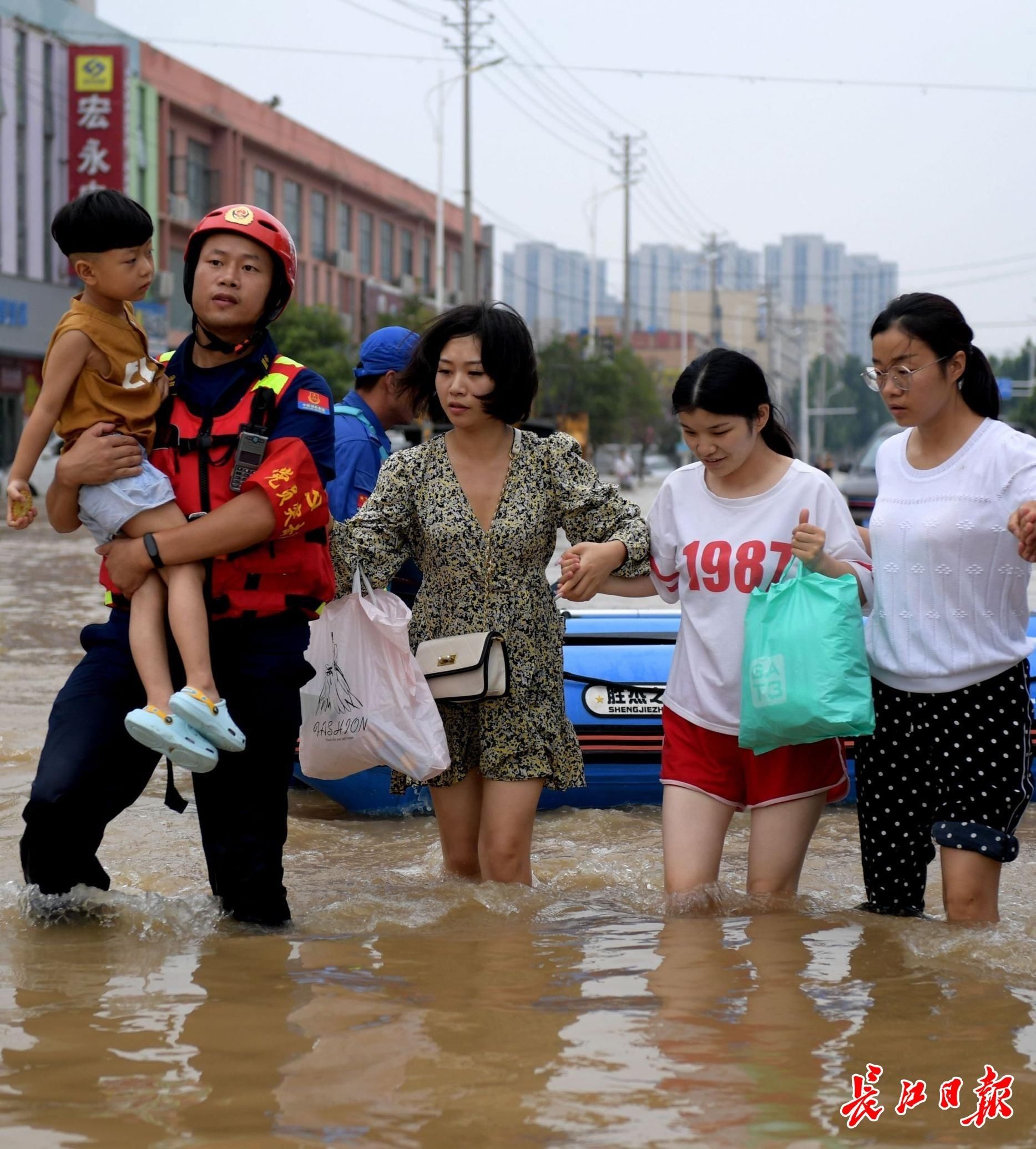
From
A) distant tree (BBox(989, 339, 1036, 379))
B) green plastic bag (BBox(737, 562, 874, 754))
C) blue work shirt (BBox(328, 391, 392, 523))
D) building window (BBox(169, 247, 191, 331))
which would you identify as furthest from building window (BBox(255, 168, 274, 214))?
distant tree (BBox(989, 339, 1036, 379))

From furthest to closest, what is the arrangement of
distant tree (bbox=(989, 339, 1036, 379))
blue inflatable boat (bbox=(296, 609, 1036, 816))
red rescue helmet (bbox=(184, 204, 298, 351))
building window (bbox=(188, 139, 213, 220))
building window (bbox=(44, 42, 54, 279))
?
distant tree (bbox=(989, 339, 1036, 379))
building window (bbox=(188, 139, 213, 220))
building window (bbox=(44, 42, 54, 279))
blue inflatable boat (bbox=(296, 609, 1036, 816))
red rescue helmet (bbox=(184, 204, 298, 351))

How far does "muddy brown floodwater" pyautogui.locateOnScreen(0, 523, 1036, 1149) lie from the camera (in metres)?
2.93

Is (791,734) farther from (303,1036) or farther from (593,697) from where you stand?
(593,697)

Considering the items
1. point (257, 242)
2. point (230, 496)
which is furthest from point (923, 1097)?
point (257, 242)

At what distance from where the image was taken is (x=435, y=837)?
21.6 feet

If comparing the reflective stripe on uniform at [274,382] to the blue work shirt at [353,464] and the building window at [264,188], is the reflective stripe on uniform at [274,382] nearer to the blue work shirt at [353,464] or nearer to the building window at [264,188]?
the blue work shirt at [353,464]

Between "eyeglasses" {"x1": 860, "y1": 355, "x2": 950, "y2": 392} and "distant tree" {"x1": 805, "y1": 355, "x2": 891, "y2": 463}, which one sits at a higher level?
"distant tree" {"x1": 805, "y1": 355, "x2": 891, "y2": 463}

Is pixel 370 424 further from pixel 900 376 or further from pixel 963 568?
pixel 963 568

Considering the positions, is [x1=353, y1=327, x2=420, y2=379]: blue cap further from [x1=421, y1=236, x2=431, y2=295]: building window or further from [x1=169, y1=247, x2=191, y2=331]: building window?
[x1=421, y1=236, x2=431, y2=295]: building window

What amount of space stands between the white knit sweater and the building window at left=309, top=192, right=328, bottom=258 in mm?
51189

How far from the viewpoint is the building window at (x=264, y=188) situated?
1948 inches

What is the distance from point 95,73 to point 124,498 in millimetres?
35523

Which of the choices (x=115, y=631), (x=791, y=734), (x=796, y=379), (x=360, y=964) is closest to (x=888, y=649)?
(x=791, y=734)

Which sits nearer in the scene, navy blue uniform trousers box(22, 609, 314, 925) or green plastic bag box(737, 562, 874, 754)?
navy blue uniform trousers box(22, 609, 314, 925)
